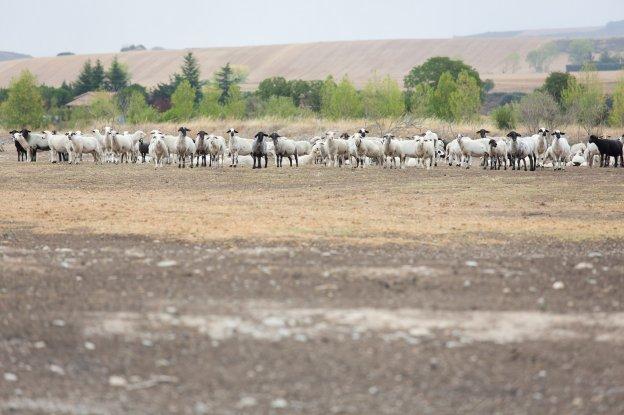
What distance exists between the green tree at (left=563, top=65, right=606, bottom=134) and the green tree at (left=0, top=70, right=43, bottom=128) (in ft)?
132

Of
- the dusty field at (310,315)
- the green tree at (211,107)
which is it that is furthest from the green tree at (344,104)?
the dusty field at (310,315)

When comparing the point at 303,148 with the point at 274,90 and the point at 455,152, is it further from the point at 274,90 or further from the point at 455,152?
the point at 274,90

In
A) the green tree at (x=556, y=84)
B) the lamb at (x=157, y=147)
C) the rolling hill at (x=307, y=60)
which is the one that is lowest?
the lamb at (x=157, y=147)

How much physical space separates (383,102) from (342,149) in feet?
138

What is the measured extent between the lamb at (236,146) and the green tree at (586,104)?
26.0 m

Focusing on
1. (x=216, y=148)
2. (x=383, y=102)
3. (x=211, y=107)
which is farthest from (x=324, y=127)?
(x=211, y=107)

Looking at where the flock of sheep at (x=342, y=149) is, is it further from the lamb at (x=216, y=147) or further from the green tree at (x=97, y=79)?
the green tree at (x=97, y=79)

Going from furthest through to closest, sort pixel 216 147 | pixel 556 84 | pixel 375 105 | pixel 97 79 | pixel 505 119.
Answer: pixel 97 79, pixel 556 84, pixel 375 105, pixel 505 119, pixel 216 147

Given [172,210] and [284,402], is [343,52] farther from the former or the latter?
[284,402]

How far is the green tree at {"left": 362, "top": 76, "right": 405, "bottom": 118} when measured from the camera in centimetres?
8544

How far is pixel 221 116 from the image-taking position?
90250 millimetres

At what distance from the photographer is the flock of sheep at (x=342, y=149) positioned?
145ft

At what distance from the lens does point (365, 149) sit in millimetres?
46312

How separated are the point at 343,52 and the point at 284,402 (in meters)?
185
